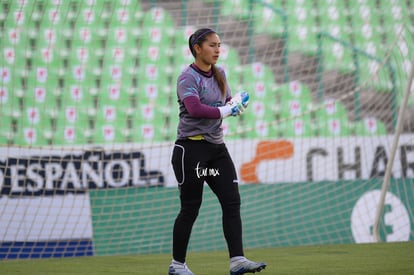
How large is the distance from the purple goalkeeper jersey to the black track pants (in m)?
0.05

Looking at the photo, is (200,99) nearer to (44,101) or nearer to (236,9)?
(236,9)

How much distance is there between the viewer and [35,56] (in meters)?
9.62

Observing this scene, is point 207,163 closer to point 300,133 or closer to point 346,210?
point 346,210

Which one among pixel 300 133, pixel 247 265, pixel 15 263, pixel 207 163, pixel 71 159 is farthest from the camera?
pixel 300 133

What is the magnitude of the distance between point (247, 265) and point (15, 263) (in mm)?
2351

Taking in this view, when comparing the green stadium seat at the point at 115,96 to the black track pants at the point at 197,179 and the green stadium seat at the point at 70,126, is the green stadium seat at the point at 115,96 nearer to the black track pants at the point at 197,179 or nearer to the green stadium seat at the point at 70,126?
the green stadium seat at the point at 70,126

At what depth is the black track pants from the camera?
402cm

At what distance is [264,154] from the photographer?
29.4ft

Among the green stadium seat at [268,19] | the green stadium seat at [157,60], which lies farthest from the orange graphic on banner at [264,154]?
the green stadium seat at [157,60]

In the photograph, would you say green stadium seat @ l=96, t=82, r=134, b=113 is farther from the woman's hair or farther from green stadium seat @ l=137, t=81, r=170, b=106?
the woman's hair

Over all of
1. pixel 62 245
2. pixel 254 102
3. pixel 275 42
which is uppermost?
pixel 275 42

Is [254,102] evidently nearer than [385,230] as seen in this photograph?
No

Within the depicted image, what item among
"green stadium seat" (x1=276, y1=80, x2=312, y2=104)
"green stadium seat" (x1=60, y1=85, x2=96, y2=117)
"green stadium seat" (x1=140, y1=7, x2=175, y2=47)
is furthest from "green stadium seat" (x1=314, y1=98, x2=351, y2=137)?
"green stadium seat" (x1=60, y1=85, x2=96, y2=117)

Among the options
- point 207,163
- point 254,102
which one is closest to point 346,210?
point 254,102
